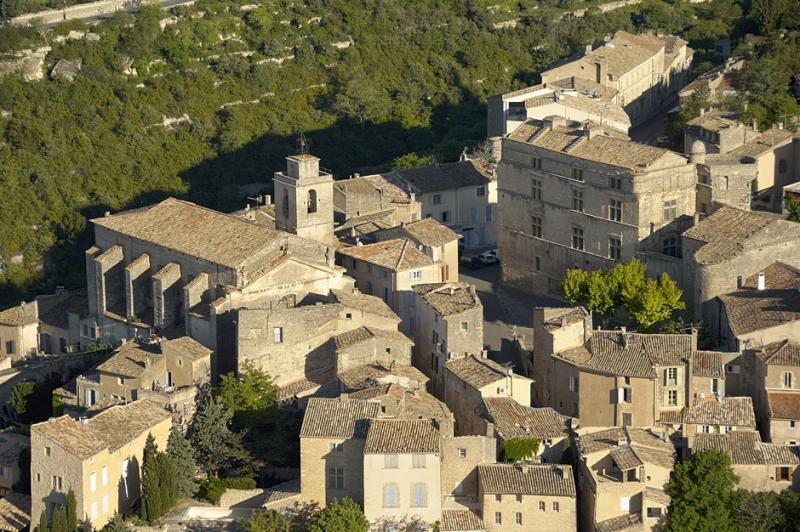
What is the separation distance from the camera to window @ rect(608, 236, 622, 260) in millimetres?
73188

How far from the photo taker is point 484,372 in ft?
217

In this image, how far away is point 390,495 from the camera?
60938 millimetres

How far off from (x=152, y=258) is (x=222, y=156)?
25.8 metres

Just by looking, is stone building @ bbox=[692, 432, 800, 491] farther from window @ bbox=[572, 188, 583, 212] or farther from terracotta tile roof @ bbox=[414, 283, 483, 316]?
window @ bbox=[572, 188, 583, 212]

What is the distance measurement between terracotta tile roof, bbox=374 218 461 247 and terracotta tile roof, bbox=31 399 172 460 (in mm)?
13456

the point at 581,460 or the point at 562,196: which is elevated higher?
the point at 562,196

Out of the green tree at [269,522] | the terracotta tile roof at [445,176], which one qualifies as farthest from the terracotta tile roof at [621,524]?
the terracotta tile roof at [445,176]

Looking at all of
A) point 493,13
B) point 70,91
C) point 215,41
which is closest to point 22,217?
point 70,91

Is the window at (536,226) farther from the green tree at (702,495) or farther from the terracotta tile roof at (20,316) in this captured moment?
the terracotta tile roof at (20,316)

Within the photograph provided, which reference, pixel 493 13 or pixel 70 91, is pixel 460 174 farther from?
pixel 493 13

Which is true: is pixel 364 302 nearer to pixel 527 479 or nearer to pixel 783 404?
pixel 527 479

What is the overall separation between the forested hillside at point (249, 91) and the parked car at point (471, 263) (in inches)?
559

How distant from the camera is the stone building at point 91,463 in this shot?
205ft

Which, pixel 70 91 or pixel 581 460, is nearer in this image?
pixel 581 460
